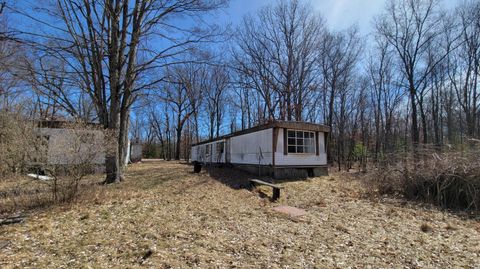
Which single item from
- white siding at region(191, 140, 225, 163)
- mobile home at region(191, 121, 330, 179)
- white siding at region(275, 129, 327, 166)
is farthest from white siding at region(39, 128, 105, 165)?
white siding at region(191, 140, 225, 163)

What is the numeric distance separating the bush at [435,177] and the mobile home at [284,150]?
4.06 meters

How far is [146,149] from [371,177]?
41106 millimetres

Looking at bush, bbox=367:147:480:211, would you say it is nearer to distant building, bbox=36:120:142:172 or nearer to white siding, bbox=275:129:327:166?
white siding, bbox=275:129:327:166

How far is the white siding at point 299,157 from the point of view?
1188 centimetres

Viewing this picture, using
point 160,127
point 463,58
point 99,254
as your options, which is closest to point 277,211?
point 99,254

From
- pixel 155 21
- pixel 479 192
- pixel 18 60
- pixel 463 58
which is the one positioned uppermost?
pixel 463 58

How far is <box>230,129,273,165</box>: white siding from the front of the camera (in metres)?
12.1

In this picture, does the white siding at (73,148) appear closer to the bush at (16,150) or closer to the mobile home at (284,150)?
the bush at (16,150)

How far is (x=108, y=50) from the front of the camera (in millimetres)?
9227

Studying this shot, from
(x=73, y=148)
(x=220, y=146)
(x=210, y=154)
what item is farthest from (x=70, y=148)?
(x=210, y=154)

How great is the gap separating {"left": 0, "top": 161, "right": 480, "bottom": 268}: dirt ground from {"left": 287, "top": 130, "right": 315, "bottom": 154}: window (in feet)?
17.9

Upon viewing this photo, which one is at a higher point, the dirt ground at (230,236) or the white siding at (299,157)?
the white siding at (299,157)

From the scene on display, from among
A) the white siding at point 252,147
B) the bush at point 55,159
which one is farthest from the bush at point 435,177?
the bush at point 55,159

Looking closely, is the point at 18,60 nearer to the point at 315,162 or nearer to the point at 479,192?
the point at 315,162
